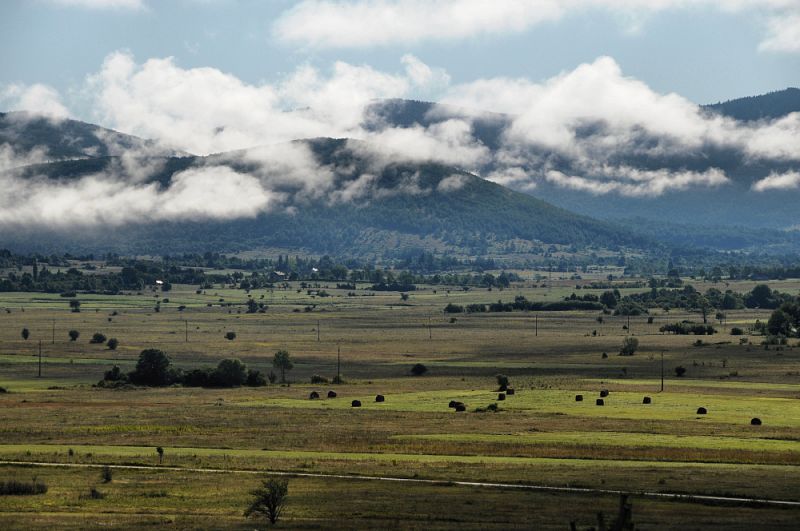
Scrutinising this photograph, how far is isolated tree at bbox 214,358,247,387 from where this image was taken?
136 meters

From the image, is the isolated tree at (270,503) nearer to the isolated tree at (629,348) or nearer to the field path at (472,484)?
the field path at (472,484)

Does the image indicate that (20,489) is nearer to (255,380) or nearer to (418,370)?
(255,380)

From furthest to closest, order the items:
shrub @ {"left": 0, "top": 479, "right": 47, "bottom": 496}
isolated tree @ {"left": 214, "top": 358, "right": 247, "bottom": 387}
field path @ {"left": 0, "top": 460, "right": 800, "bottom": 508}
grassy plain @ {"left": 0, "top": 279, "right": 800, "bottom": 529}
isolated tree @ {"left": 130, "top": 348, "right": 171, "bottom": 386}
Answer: isolated tree @ {"left": 130, "top": 348, "right": 171, "bottom": 386} → isolated tree @ {"left": 214, "top": 358, "right": 247, "bottom": 387} → shrub @ {"left": 0, "top": 479, "right": 47, "bottom": 496} → field path @ {"left": 0, "top": 460, "right": 800, "bottom": 508} → grassy plain @ {"left": 0, "top": 279, "right": 800, "bottom": 529}

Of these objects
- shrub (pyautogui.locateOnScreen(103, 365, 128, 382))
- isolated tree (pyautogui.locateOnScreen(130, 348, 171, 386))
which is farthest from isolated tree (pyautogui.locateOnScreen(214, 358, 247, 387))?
shrub (pyautogui.locateOnScreen(103, 365, 128, 382))

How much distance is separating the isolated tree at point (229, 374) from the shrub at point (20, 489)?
232 ft

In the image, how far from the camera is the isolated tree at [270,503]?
55438mm

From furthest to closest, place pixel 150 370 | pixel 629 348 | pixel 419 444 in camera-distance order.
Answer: pixel 629 348
pixel 150 370
pixel 419 444

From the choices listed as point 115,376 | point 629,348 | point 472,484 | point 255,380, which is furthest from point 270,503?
point 629,348

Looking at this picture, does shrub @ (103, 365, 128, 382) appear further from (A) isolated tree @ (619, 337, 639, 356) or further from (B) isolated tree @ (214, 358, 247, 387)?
(A) isolated tree @ (619, 337, 639, 356)

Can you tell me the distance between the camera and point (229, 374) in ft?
446

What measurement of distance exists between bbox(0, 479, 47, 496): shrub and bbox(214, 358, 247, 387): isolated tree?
232 ft

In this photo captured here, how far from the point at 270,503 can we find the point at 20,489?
1562 cm

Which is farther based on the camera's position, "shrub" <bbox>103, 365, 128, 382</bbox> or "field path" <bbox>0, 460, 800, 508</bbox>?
"shrub" <bbox>103, 365, 128, 382</bbox>

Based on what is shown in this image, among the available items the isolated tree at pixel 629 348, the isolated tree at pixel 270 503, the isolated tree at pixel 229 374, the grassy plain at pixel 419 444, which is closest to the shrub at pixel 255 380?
the isolated tree at pixel 229 374
